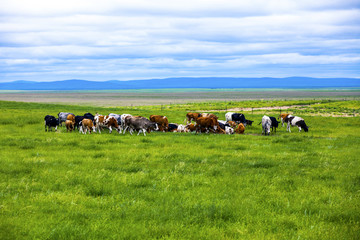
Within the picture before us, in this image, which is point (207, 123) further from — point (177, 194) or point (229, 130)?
point (177, 194)

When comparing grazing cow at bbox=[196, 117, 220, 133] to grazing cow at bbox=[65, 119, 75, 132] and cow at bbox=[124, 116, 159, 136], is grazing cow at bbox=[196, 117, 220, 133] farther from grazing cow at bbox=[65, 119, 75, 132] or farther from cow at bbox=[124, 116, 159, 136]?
grazing cow at bbox=[65, 119, 75, 132]

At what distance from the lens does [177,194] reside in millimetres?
9266

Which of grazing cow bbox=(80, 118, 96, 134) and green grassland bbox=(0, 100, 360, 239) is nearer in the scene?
green grassland bbox=(0, 100, 360, 239)

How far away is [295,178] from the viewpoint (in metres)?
11.2

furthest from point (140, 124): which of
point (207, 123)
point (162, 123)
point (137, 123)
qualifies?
point (207, 123)

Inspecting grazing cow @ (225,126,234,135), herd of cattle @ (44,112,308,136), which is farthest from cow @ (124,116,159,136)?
grazing cow @ (225,126,234,135)

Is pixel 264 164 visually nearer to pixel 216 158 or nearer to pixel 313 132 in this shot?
pixel 216 158

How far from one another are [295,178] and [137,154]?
22.3 feet

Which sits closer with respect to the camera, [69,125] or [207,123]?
[69,125]

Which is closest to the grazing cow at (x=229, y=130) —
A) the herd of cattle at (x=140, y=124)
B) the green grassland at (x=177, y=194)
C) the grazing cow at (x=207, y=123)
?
the herd of cattle at (x=140, y=124)

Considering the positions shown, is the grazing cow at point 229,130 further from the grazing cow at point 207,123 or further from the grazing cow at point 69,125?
the grazing cow at point 69,125

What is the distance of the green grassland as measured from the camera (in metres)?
7.09

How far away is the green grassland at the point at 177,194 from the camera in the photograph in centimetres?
709

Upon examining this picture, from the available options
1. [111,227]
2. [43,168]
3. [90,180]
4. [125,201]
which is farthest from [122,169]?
[111,227]
